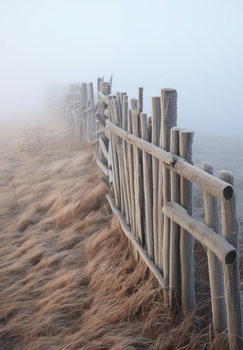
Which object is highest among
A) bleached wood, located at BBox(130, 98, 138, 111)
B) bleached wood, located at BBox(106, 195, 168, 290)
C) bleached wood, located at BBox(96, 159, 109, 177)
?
bleached wood, located at BBox(130, 98, 138, 111)

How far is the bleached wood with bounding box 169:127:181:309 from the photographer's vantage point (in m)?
2.10

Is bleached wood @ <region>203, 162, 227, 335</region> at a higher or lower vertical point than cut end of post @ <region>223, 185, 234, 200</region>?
lower

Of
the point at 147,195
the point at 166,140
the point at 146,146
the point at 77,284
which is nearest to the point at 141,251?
the point at 147,195

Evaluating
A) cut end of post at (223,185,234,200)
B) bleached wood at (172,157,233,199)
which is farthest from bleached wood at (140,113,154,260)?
cut end of post at (223,185,234,200)

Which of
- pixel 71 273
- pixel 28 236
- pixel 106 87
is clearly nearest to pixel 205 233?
pixel 71 273

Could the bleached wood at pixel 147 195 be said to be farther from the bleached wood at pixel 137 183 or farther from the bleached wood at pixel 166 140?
the bleached wood at pixel 166 140

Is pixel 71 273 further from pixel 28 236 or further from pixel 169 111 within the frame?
pixel 169 111

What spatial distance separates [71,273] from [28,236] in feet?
3.31

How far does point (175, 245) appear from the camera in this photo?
86.4 inches

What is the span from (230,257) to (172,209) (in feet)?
1.74

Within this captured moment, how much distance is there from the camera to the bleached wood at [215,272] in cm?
182

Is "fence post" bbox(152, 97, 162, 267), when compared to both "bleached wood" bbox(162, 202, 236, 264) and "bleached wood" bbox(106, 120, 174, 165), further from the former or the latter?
"bleached wood" bbox(162, 202, 236, 264)

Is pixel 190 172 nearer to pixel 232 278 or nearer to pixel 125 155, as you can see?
pixel 232 278

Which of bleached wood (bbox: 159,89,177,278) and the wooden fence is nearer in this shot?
the wooden fence
